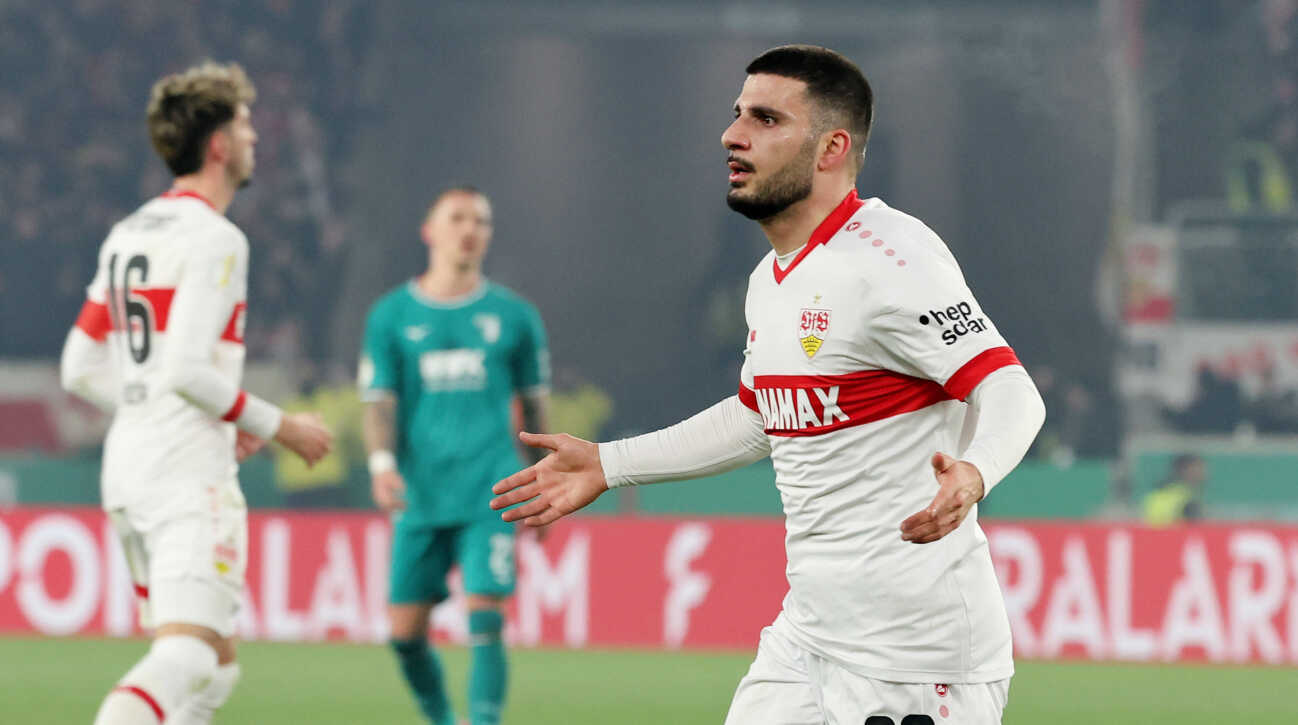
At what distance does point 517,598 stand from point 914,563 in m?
6.95

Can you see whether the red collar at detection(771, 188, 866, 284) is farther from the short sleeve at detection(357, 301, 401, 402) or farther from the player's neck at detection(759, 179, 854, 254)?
the short sleeve at detection(357, 301, 401, 402)

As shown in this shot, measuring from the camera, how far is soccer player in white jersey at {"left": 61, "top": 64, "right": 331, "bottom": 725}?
441 centimetres

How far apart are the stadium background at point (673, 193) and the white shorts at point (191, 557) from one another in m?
7.78

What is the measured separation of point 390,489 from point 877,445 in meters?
3.45

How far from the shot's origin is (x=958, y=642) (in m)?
3.22

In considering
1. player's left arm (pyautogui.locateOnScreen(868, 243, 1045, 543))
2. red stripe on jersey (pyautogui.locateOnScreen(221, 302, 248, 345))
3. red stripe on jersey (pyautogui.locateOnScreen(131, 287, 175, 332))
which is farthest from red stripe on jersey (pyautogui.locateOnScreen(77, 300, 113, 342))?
player's left arm (pyautogui.locateOnScreen(868, 243, 1045, 543))

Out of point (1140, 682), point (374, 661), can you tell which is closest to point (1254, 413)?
point (1140, 682)

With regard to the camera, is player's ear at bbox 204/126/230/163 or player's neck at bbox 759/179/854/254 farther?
player's ear at bbox 204/126/230/163

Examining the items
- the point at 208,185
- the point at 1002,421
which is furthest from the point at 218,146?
the point at 1002,421

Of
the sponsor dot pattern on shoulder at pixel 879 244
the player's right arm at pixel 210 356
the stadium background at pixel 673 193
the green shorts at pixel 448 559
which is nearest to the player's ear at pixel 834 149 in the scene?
the sponsor dot pattern on shoulder at pixel 879 244

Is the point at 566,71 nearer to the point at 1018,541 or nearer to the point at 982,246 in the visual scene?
the point at 982,246

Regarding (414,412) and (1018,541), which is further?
(1018,541)

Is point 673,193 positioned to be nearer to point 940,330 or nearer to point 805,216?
point 805,216

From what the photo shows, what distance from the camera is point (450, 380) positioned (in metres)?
6.57
